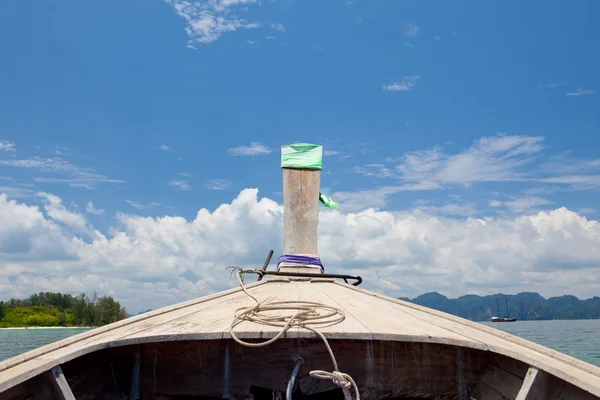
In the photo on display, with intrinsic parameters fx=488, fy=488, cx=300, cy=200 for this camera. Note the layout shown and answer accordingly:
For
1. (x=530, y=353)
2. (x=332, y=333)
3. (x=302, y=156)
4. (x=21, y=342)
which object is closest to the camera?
(x=332, y=333)

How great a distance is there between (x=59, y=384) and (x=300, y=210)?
13.7 feet

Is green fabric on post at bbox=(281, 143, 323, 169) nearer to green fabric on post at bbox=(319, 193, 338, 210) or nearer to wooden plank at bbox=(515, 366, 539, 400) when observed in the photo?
green fabric on post at bbox=(319, 193, 338, 210)

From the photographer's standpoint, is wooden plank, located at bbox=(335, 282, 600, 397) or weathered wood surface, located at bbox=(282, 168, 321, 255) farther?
weathered wood surface, located at bbox=(282, 168, 321, 255)

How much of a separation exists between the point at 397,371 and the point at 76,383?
1.92m

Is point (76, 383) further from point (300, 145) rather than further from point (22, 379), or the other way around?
point (300, 145)

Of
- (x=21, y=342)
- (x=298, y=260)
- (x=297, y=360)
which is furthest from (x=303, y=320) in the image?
(x=21, y=342)

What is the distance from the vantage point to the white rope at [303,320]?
2.57 m

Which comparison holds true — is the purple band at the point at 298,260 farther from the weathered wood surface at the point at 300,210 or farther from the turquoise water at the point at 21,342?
the turquoise water at the point at 21,342

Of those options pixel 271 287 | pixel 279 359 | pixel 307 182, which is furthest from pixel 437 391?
pixel 307 182

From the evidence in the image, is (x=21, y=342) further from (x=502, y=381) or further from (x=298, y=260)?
(x=502, y=381)


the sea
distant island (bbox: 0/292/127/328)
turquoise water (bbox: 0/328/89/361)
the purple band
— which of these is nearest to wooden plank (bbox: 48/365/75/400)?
the purple band

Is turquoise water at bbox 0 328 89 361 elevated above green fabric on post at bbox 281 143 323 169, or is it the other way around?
green fabric on post at bbox 281 143 323 169

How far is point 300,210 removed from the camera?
636 cm

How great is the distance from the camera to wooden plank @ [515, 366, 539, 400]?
8.27 feet
